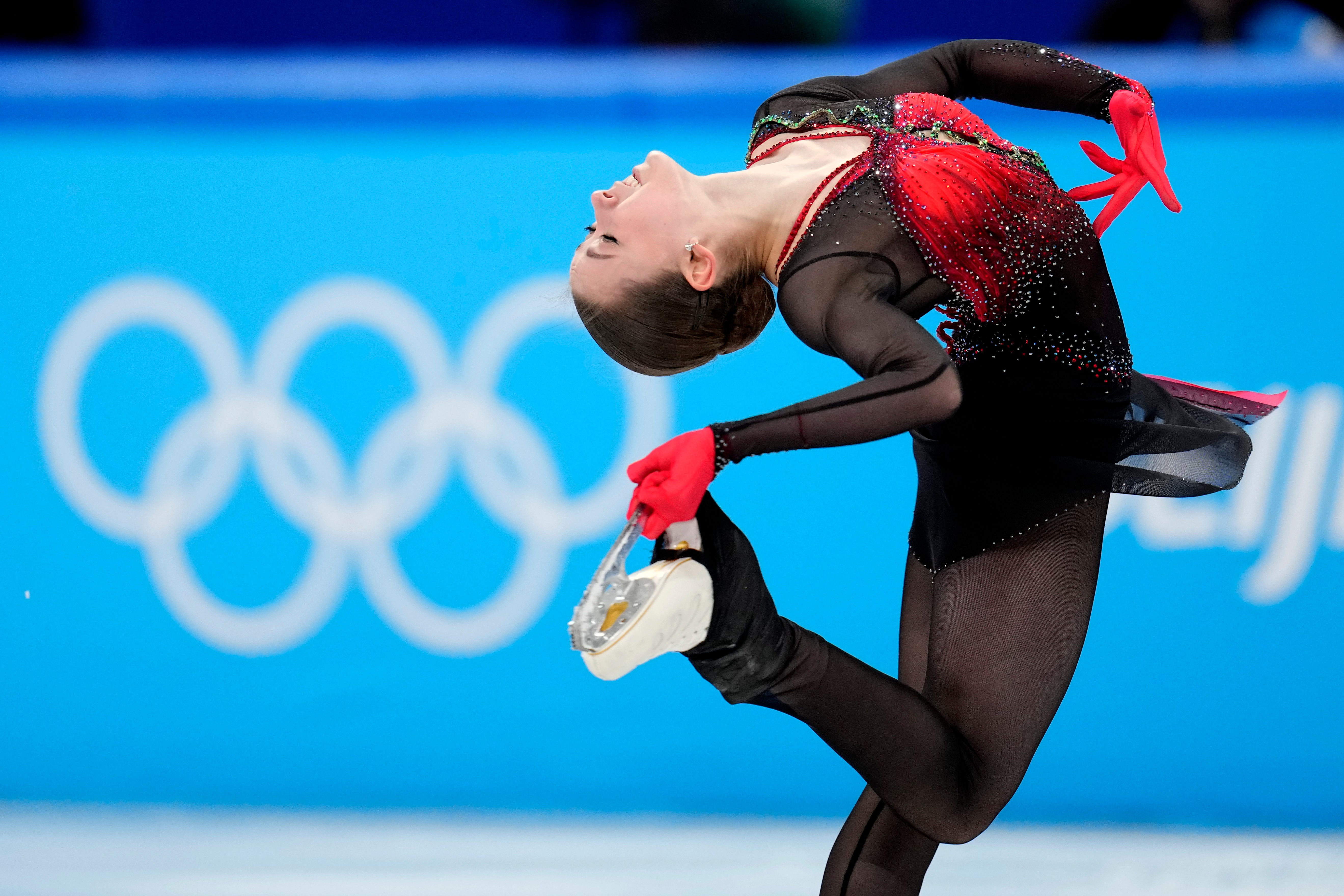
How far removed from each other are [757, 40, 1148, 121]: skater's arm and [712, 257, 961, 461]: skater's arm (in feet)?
1.41

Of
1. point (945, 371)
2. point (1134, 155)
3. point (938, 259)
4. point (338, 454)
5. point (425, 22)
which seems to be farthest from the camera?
point (425, 22)

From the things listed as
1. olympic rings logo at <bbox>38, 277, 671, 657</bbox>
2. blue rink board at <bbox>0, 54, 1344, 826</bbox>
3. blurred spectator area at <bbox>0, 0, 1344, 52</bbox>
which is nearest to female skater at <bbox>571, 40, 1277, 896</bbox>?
blue rink board at <bbox>0, 54, 1344, 826</bbox>

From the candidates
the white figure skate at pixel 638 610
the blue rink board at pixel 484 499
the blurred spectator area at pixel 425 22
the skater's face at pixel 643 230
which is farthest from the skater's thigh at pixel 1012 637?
the blurred spectator area at pixel 425 22

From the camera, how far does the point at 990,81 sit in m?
1.90

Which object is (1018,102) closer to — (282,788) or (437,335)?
(437,335)

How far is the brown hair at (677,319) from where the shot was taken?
1.65 meters

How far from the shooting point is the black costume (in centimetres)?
150

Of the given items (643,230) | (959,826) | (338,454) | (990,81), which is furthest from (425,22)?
(959,826)

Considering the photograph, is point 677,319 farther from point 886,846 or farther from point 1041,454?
point 886,846

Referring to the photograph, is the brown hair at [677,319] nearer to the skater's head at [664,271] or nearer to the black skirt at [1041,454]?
the skater's head at [664,271]

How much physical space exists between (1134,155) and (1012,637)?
2.25 ft

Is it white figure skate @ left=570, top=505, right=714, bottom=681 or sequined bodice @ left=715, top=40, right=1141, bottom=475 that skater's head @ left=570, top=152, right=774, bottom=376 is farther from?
white figure skate @ left=570, top=505, right=714, bottom=681

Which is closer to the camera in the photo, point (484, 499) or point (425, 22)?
point (484, 499)

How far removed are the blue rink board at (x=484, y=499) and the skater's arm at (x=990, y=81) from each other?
38.1 inches
